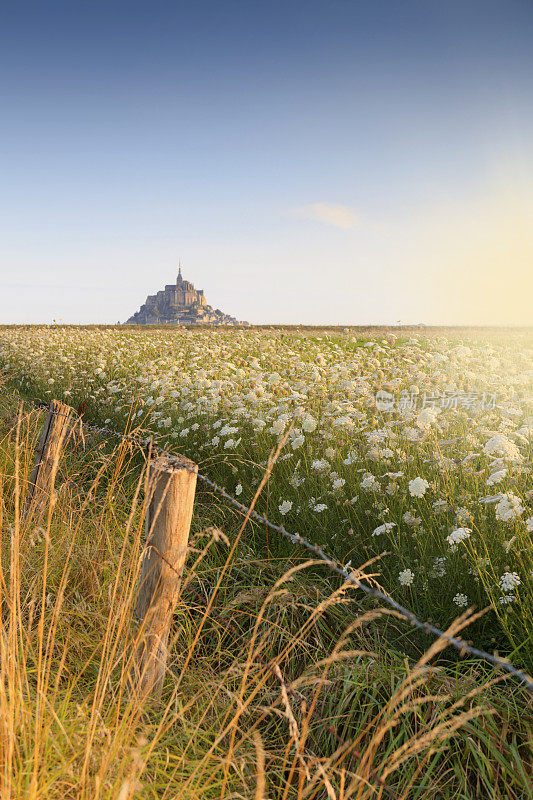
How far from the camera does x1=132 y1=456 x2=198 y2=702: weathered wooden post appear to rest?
2.13 metres

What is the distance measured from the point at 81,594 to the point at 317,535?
5.05 ft

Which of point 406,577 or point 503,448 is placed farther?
point 503,448

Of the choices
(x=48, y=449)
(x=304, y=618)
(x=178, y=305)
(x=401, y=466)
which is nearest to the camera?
(x=304, y=618)

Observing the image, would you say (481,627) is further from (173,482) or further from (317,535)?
(173,482)

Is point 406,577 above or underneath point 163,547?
underneath

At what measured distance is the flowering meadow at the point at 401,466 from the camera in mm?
2766

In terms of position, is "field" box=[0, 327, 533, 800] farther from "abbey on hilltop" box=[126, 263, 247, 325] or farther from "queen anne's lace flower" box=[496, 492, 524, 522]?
"abbey on hilltop" box=[126, 263, 247, 325]

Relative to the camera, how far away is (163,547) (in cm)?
218

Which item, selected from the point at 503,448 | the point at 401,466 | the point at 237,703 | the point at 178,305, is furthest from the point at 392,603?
the point at 178,305

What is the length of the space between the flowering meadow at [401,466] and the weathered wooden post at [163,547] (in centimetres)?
84

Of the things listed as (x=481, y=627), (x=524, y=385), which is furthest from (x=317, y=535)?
(x=524, y=385)

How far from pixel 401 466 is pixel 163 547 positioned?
7.52ft

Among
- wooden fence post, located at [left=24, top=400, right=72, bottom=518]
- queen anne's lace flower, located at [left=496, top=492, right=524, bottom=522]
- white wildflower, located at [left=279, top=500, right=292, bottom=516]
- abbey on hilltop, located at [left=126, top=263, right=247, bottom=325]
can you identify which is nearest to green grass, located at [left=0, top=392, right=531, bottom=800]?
wooden fence post, located at [left=24, top=400, right=72, bottom=518]

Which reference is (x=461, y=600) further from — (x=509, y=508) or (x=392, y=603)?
(x=392, y=603)
